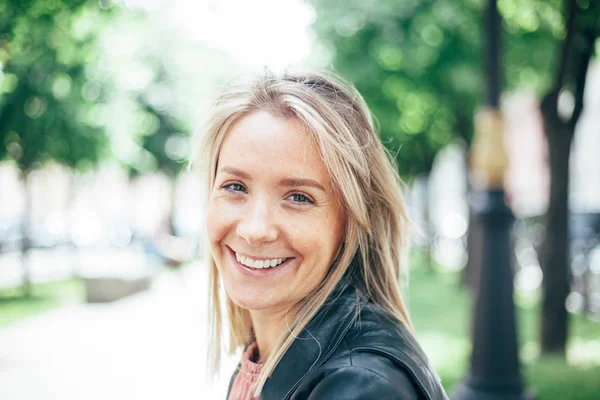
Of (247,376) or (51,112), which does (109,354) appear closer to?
(247,376)

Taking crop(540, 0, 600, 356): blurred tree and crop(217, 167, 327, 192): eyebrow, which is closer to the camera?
crop(217, 167, 327, 192): eyebrow

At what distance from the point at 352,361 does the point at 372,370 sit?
59mm

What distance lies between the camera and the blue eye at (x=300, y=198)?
5.54 ft

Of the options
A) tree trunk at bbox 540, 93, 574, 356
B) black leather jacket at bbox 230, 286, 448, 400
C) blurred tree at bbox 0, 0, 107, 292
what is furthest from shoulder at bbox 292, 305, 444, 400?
blurred tree at bbox 0, 0, 107, 292

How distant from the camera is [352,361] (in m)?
1.41

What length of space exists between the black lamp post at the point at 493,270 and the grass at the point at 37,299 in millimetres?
8170

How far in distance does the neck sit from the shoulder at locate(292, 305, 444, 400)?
12.7 inches

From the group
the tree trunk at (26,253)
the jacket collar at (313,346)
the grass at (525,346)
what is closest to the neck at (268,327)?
the jacket collar at (313,346)

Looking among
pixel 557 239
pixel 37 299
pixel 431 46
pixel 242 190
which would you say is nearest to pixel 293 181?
pixel 242 190

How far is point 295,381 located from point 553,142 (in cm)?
726

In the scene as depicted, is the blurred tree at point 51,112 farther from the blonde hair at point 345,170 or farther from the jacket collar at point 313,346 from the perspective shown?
the jacket collar at point 313,346

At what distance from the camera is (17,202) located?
2191 inches

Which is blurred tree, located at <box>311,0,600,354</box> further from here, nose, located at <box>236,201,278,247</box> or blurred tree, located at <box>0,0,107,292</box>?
nose, located at <box>236,201,278,247</box>

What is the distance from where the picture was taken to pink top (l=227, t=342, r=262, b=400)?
1907mm
